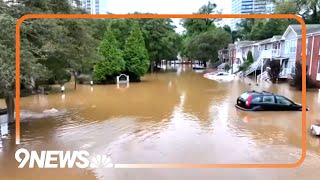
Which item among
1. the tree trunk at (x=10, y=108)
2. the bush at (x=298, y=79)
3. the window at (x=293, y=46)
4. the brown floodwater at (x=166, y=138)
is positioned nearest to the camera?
the brown floodwater at (x=166, y=138)

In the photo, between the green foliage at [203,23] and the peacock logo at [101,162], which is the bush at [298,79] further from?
the green foliage at [203,23]

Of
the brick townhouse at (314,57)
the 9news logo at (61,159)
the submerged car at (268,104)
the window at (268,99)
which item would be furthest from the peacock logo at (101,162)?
the brick townhouse at (314,57)

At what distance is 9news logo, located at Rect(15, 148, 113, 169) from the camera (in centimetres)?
838

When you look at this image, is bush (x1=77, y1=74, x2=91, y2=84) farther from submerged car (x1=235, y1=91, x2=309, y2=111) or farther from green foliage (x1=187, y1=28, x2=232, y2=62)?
green foliage (x1=187, y1=28, x2=232, y2=62)

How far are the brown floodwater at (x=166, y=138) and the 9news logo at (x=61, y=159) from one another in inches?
9.8

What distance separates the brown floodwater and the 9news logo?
249mm

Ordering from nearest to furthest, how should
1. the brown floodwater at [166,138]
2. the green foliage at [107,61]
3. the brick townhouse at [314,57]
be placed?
1. the brown floodwater at [166,138]
2. the brick townhouse at [314,57]
3. the green foliage at [107,61]

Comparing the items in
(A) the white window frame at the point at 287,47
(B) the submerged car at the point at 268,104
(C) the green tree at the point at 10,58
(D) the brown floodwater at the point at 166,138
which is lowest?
(D) the brown floodwater at the point at 166,138

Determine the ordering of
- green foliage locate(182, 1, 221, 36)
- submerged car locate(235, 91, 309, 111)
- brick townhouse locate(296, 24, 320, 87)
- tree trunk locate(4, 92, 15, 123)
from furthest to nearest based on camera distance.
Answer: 1. green foliage locate(182, 1, 221, 36)
2. brick townhouse locate(296, 24, 320, 87)
3. submerged car locate(235, 91, 309, 111)
4. tree trunk locate(4, 92, 15, 123)

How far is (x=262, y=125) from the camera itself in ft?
44.1

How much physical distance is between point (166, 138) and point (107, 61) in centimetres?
2209

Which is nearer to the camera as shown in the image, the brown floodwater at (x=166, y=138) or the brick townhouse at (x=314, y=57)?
the brown floodwater at (x=166, y=138)

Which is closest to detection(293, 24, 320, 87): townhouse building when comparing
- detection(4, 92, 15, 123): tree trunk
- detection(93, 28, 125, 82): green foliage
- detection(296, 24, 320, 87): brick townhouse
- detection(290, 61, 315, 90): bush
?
detection(296, 24, 320, 87): brick townhouse

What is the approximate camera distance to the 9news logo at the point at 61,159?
8383 mm
